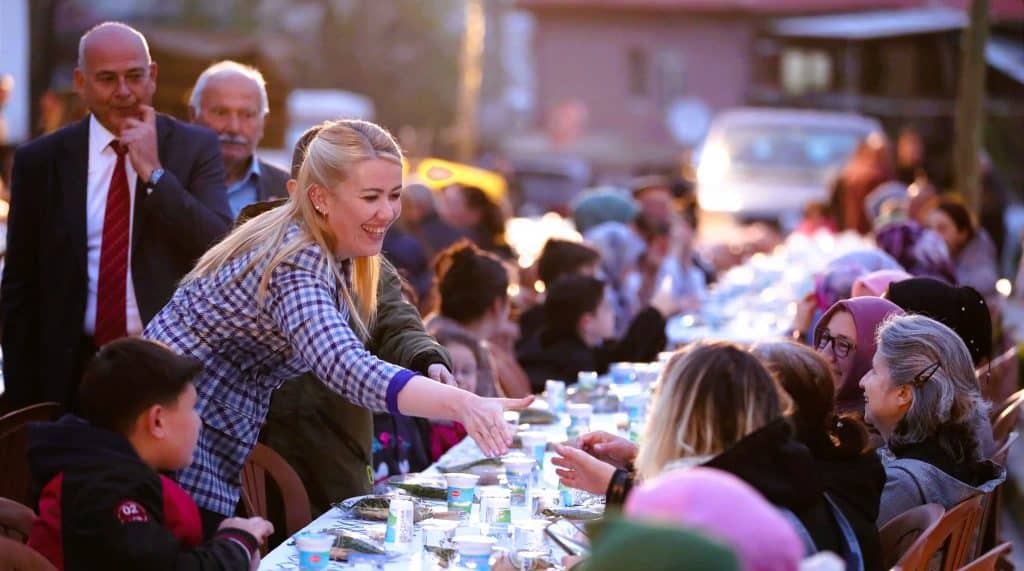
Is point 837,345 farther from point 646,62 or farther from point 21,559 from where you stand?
point 646,62

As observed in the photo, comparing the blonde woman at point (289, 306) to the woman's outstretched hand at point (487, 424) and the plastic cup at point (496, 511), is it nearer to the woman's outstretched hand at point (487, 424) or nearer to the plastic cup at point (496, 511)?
the woman's outstretched hand at point (487, 424)

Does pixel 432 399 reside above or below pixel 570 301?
above

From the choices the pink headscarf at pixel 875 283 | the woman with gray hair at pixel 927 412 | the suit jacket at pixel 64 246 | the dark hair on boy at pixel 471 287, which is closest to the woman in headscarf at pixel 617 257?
the dark hair on boy at pixel 471 287

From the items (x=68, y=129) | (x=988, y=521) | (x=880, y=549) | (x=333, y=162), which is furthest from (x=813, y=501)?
(x=68, y=129)

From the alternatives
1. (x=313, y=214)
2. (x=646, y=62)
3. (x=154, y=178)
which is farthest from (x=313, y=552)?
(x=646, y=62)

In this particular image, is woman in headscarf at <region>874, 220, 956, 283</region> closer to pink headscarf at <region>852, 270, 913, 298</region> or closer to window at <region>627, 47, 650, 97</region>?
pink headscarf at <region>852, 270, 913, 298</region>

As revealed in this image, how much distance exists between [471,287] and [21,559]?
4.09m

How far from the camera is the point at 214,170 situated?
6.06 meters

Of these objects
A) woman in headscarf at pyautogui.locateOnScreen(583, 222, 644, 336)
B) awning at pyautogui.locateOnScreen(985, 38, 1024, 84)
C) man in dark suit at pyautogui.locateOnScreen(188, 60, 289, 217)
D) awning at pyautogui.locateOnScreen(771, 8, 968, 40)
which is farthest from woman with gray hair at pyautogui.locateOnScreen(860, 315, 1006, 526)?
awning at pyautogui.locateOnScreen(771, 8, 968, 40)

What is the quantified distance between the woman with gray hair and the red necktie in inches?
93.6

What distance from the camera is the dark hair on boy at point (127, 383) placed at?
379 cm

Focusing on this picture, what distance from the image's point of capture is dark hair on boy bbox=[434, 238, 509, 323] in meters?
7.59

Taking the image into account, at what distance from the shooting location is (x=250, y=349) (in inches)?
182

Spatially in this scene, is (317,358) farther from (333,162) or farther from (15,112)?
(15,112)
